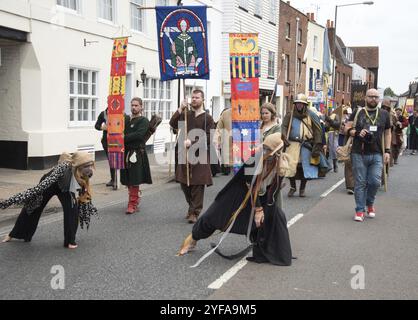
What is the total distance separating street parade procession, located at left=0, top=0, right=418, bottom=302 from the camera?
5.00 metres

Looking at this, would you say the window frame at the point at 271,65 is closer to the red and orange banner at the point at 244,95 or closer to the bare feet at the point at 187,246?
the red and orange banner at the point at 244,95

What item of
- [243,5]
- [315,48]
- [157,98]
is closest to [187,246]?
[157,98]

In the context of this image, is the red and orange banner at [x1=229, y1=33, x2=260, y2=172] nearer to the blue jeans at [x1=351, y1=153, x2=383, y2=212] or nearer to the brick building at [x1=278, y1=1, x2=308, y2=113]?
the blue jeans at [x1=351, y1=153, x2=383, y2=212]

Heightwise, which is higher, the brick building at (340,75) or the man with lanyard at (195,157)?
the brick building at (340,75)

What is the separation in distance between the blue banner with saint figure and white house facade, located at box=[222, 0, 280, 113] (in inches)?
584

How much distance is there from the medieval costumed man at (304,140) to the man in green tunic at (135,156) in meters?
3.02

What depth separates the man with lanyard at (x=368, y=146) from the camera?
7.79 m

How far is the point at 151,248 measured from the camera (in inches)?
239

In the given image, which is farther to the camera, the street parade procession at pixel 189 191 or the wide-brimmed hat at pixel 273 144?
the wide-brimmed hat at pixel 273 144

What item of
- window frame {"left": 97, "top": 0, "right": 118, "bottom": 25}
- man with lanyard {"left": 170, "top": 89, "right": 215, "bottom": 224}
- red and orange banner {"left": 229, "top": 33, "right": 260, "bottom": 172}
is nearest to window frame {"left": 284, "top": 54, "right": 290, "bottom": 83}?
window frame {"left": 97, "top": 0, "right": 118, "bottom": 25}

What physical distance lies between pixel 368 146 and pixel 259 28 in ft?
70.1

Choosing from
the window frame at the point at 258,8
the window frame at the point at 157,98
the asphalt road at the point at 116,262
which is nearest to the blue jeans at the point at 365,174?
the asphalt road at the point at 116,262
